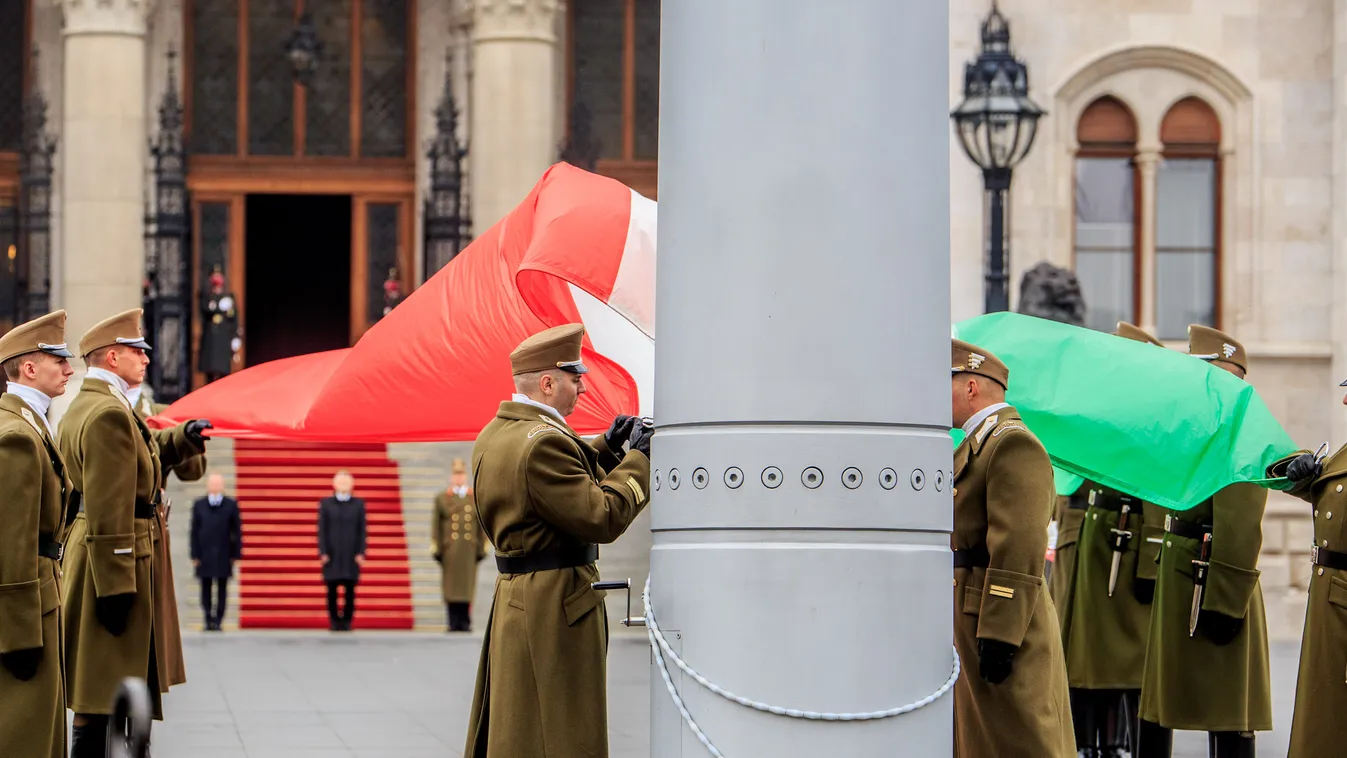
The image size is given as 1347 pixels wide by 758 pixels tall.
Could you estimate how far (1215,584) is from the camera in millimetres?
9031

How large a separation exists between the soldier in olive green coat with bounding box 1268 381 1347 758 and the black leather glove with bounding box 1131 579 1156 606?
186 cm

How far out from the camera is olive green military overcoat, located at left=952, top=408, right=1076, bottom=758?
6996mm

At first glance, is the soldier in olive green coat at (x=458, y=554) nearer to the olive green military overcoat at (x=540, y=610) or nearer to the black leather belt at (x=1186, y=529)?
the black leather belt at (x=1186, y=529)

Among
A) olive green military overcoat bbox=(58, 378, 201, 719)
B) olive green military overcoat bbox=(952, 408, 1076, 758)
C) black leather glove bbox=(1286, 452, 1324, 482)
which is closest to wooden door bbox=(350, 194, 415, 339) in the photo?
olive green military overcoat bbox=(58, 378, 201, 719)

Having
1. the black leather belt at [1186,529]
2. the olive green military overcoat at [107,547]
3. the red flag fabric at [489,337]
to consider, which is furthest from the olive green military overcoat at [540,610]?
the black leather belt at [1186,529]

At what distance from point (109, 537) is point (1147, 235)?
18505mm

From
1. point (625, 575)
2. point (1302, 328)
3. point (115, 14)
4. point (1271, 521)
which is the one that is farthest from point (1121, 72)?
point (115, 14)

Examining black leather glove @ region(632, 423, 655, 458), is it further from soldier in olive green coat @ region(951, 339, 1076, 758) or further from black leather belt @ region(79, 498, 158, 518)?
black leather belt @ region(79, 498, 158, 518)

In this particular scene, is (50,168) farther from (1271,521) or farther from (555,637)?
(555,637)

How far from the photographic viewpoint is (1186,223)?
25359mm

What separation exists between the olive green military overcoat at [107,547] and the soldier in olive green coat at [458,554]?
1119 centimetres

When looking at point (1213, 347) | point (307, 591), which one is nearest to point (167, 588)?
point (1213, 347)

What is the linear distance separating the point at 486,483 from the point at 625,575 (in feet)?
49.9

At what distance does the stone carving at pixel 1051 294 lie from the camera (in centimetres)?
1650
